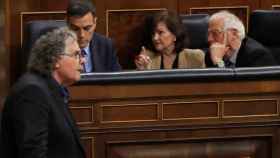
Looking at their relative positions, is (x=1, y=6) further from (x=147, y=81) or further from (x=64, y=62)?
(x=64, y=62)

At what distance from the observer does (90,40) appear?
4.41 meters

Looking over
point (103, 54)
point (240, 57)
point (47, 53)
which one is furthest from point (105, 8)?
point (47, 53)

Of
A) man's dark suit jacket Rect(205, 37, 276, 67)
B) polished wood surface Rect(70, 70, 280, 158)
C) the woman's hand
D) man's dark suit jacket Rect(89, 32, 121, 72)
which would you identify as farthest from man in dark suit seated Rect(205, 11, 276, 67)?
polished wood surface Rect(70, 70, 280, 158)

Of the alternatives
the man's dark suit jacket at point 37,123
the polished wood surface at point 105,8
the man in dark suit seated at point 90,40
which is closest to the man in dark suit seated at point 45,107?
the man's dark suit jacket at point 37,123

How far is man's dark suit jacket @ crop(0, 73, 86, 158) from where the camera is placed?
9.11 ft

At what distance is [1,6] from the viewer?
5.62 meters

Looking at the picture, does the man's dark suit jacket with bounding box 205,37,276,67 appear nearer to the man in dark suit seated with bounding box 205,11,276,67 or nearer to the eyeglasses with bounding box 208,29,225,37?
the man in dark suit seated with bounding box 205,11,276,67

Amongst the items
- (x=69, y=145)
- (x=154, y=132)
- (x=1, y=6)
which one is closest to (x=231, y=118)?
(x=154, y=132)

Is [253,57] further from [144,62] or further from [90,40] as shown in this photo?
[90,40]

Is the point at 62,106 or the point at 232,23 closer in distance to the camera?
the point at 62,106

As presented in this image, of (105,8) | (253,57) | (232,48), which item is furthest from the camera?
(105,8)

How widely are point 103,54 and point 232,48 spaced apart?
69 cm

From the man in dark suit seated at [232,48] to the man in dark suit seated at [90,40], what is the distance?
1.78 feet

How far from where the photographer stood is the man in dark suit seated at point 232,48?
429 centimetres
